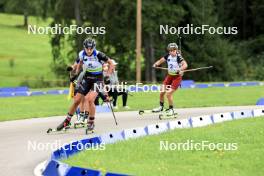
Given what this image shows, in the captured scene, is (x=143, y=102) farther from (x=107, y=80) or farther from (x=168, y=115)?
(x=168, y=115)

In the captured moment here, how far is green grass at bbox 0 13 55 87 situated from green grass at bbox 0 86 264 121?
2342 cm

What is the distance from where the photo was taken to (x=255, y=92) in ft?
108

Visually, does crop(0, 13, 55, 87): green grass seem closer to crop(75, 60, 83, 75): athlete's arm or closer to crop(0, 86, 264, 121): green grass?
crop(0, 86, 264, 121): green grass

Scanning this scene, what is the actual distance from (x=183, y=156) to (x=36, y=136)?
5206 millimetres

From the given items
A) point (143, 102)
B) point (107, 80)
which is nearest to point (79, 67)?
point (107, 80)

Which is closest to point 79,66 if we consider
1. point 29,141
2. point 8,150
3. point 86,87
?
point 86,87

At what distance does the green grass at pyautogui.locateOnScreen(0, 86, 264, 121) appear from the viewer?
2280cm

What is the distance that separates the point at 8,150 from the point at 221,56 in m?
40.3

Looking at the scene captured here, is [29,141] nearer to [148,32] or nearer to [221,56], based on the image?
[148,32]

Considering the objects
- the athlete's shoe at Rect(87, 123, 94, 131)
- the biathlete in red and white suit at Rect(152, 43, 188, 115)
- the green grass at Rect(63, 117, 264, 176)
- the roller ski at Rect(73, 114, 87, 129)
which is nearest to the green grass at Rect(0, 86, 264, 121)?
the roller ski at Rect(73, 114, 87, 129)

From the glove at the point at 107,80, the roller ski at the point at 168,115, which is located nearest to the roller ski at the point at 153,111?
the roller ski at the point at 168,115

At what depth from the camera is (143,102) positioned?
2769 centimetres

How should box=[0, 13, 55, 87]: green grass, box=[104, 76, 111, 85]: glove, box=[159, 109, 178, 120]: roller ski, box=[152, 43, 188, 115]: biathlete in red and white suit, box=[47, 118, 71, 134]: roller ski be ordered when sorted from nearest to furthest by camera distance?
box=[47, 118, 71, 134]: roller ski
box=[152, 43, 188, 115]: biathlete in red and white suit
box=[159, 109, 178, 120]: roller ski
box=[104, 76, 111, 85]: glove
box=[0, 13, 55, 87]: green grass

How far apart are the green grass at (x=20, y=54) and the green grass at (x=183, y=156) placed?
40868mm
